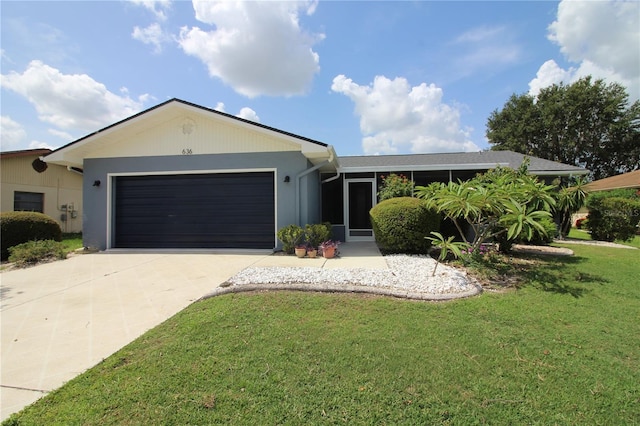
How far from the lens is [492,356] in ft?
9.05

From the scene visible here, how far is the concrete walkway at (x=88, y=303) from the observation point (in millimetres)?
2682

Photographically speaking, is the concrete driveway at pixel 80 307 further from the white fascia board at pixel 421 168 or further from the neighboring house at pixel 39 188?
the neighboring house at pixel 39 188

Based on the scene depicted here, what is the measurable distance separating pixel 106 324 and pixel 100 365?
1.15 m

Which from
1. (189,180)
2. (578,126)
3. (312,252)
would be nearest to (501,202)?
(312,252)

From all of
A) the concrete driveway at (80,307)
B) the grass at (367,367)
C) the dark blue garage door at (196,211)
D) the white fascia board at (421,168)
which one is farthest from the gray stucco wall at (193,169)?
the grass at (367,367)

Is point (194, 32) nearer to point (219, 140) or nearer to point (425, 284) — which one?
point (219, 140)

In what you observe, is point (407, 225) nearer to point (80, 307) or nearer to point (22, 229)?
point (80, 307)

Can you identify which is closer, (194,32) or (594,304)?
(594,304)

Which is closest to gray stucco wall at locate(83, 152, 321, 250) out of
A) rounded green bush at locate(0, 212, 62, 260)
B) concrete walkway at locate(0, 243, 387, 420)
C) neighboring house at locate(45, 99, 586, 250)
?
neighboring house at locate(45, 99, 586, 250)

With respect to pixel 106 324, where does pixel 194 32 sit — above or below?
above

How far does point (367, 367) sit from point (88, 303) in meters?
4.38

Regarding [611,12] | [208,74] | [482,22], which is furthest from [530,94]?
[208,74]

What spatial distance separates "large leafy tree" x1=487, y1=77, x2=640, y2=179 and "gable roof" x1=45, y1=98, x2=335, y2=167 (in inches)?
1204

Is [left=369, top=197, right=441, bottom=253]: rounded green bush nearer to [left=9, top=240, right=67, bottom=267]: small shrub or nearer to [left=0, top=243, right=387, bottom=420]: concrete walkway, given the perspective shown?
[left=0, top=243, right=387, bottom=420]: concrete walkway
